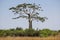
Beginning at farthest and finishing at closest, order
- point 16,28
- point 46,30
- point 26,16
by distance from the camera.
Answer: point 26,16
point 16,28
point 46,30

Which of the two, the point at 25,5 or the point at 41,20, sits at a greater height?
the point at 25,5

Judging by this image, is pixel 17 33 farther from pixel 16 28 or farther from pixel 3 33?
pixel 16 28

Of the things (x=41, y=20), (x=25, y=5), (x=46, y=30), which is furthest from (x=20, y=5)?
(x=46, y=30)

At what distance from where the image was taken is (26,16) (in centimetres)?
2692

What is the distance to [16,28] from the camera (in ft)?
78.4

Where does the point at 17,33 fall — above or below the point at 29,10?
below

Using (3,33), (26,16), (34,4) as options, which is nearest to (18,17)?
(26,16)

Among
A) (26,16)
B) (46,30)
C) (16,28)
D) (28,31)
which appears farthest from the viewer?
(26,16)

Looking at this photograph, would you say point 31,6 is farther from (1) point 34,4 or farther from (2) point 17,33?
(2) point 17,33

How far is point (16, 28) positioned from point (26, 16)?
364 cm

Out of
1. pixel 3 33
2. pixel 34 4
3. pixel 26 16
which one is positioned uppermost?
pixel 34 4

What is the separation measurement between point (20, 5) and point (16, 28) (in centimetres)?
477

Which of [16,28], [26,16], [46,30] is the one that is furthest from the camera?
[26,16]

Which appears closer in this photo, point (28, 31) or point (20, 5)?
point (28, 31)
